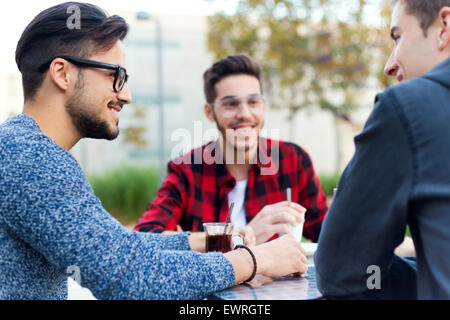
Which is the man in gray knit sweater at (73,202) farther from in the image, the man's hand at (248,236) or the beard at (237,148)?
the beard at (237,148)

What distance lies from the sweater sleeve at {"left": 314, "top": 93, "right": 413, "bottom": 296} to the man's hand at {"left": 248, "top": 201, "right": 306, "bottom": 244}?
2.79 feet

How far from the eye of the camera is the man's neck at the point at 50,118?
1728mm

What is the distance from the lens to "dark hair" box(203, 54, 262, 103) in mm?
3506

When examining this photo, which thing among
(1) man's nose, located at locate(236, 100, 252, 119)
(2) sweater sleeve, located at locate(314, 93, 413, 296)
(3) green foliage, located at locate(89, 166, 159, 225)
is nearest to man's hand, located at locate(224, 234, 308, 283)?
(2) sweater sleeve, located at locate(314, 93, 413, 296)

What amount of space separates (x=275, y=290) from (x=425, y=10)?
1001 mm

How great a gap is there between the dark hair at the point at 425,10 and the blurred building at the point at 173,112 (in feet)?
41.4

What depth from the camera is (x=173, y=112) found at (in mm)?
15961

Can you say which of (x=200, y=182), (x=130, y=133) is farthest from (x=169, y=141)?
(x=200, y=182)

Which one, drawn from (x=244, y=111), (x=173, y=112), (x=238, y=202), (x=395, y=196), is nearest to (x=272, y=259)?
(x=395, y=196)

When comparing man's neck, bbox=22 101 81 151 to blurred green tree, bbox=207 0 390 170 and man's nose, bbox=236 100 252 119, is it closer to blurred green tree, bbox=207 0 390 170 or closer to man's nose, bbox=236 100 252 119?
man's nose, bbox=236 100 252 119

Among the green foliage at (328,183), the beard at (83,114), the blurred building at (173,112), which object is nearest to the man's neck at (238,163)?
the beard at (83,114)

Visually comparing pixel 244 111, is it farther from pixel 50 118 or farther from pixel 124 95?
pixel 50 118
